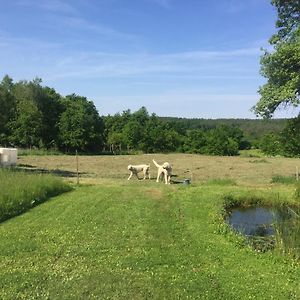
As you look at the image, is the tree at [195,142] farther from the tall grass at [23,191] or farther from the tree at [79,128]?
the tall grass at [23,191]

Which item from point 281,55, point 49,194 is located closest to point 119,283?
point 49,194

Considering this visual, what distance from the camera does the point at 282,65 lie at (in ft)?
72.9

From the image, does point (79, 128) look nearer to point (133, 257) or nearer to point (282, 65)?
point (282, 65)

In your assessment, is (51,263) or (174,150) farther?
(174,150)

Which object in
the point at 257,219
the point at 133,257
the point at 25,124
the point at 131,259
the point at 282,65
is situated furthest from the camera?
the point at 25,124

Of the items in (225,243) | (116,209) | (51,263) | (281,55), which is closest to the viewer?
(51,263)

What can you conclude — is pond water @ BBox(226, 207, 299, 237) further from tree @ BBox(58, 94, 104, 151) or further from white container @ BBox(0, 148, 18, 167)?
tree @ BBox(58, 94, 104, 151)

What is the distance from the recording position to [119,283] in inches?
324

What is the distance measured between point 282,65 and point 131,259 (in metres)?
15.5

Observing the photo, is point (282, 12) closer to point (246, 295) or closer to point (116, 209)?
point (116, 209)

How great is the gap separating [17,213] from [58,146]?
5905 centimetres

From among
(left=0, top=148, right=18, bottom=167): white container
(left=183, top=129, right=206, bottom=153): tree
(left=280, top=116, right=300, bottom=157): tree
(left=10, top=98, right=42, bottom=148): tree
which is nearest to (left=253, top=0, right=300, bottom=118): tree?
(left=280, top=116, right=300, bottom=157): tree

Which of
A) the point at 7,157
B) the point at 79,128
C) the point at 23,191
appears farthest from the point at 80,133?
the point at 23,191

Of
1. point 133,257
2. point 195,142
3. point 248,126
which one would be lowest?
point 133,257
